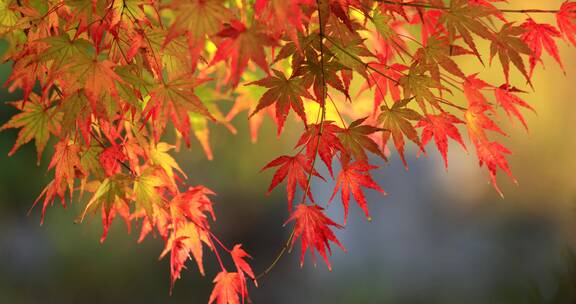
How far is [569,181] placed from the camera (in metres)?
5.37

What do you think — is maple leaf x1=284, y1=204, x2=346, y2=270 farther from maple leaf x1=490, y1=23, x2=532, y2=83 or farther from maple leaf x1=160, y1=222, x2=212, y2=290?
maple leaf x1=490, y1=23, x2=532, y2=83

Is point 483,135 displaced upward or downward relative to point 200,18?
downward

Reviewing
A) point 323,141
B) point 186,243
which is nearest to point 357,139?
point 323,141

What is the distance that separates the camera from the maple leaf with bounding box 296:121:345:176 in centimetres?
147

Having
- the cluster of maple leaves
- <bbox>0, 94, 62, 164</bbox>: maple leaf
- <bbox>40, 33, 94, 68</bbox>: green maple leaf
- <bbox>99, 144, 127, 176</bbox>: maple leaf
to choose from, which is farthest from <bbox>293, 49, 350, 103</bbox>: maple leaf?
<bbox>0, 94, 62, 164</bbox>: maple leaf

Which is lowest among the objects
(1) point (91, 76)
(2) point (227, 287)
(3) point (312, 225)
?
(2) point (227, 287)

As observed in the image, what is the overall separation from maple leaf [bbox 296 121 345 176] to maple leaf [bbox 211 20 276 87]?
41cm

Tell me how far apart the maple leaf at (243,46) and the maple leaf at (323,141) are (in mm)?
408

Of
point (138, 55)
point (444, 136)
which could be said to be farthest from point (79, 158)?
point (444, 136)

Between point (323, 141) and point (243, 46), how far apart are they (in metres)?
0.45

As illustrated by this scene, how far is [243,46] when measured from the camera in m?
1.08

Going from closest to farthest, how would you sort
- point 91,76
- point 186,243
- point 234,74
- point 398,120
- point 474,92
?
point 234,74 → point 91,76 → point 398,120 → point 474,92 → point 186,243

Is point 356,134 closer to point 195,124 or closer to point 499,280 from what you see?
point 195,124

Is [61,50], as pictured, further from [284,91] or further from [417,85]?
[417,85]
